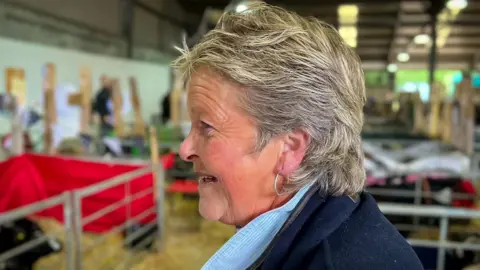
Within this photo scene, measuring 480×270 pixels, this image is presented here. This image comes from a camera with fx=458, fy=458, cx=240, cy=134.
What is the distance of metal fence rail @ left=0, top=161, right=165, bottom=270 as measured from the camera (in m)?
2.00

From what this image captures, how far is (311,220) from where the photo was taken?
709mm

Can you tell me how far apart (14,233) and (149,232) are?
135cm

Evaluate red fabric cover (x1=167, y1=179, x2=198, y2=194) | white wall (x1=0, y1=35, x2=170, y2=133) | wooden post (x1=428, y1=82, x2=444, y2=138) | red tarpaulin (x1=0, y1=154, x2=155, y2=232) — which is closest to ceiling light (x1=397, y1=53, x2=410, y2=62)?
white wall (x1=0, y1=35, x2=170, y2=133)

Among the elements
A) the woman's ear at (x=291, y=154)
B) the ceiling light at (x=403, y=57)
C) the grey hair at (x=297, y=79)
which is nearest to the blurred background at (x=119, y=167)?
the grey hair at (x=297, y=79)

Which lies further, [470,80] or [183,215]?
[183,215]

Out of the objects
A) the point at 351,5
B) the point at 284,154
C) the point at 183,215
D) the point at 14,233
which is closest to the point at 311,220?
the point at 284,154

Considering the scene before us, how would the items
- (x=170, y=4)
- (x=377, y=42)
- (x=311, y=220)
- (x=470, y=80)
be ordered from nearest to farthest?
(x=311, y=220)
(x=470, y=80)
(x=170, y=4)
(x=377, y=42)

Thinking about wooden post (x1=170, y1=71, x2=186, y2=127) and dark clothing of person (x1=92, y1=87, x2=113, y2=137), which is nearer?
dark clothing of person (x1=92, y1=87, x2=113, y2=137)

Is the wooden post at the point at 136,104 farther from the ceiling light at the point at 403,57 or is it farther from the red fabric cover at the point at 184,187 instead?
the ceiling light at the point at 403,57

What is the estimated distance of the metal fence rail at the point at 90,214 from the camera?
2002mm

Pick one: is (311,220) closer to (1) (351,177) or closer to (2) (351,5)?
(1) (351,177)

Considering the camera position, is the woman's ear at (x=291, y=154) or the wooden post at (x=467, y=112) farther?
the wooden post at (x=467, y=112)

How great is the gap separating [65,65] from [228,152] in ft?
22.3

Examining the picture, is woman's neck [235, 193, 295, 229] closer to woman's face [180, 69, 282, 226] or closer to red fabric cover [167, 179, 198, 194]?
woman's face [180, 69, 282, 226]
